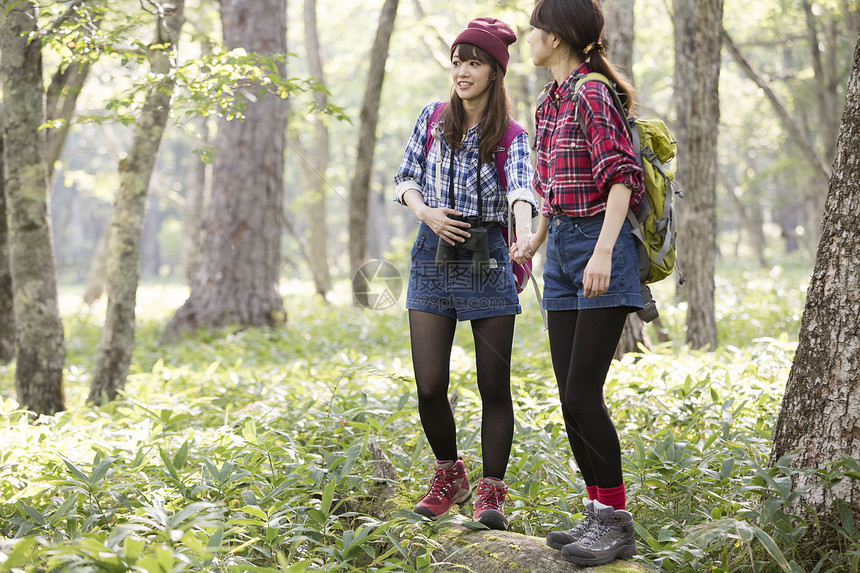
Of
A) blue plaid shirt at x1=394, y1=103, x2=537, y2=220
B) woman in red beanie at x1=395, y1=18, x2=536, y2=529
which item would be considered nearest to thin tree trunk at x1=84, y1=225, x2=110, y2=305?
blue plaid shirt at x1=394, y1=103, x2=537, y2=220

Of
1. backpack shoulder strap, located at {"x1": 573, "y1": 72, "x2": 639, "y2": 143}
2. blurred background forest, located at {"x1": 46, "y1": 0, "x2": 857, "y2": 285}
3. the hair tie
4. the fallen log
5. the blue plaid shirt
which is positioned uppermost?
blurred background forest, located at {"x1": 46, "y1": 0, "x2": 857, "y2": 285}

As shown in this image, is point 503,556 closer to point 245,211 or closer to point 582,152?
point 582,152

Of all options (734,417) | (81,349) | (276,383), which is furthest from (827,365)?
(81,349)

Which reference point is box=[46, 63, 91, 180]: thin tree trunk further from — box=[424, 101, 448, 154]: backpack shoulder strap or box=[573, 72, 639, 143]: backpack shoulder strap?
box=[573, 72, 639, 143]: backpack shoulder strap

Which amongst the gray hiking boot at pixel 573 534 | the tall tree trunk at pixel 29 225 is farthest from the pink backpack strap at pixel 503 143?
the tall tree trunk at pixel 29 225

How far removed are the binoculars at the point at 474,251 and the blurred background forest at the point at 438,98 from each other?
1.12 metres

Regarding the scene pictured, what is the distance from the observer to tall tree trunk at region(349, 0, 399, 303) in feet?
32.2

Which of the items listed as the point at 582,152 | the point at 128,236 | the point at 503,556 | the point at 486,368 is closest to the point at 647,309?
the point at 582,152

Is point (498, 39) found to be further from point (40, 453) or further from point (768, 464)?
point (40, 453)

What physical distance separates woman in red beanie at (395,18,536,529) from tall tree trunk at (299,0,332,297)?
12.2 meters

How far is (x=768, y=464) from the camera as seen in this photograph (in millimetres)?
2895

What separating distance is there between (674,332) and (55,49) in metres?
7.42

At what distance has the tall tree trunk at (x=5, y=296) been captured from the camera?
714 centimetres

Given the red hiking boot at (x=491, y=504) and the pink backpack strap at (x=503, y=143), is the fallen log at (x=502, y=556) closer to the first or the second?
the red hiking boot at (x=491, y=504)
